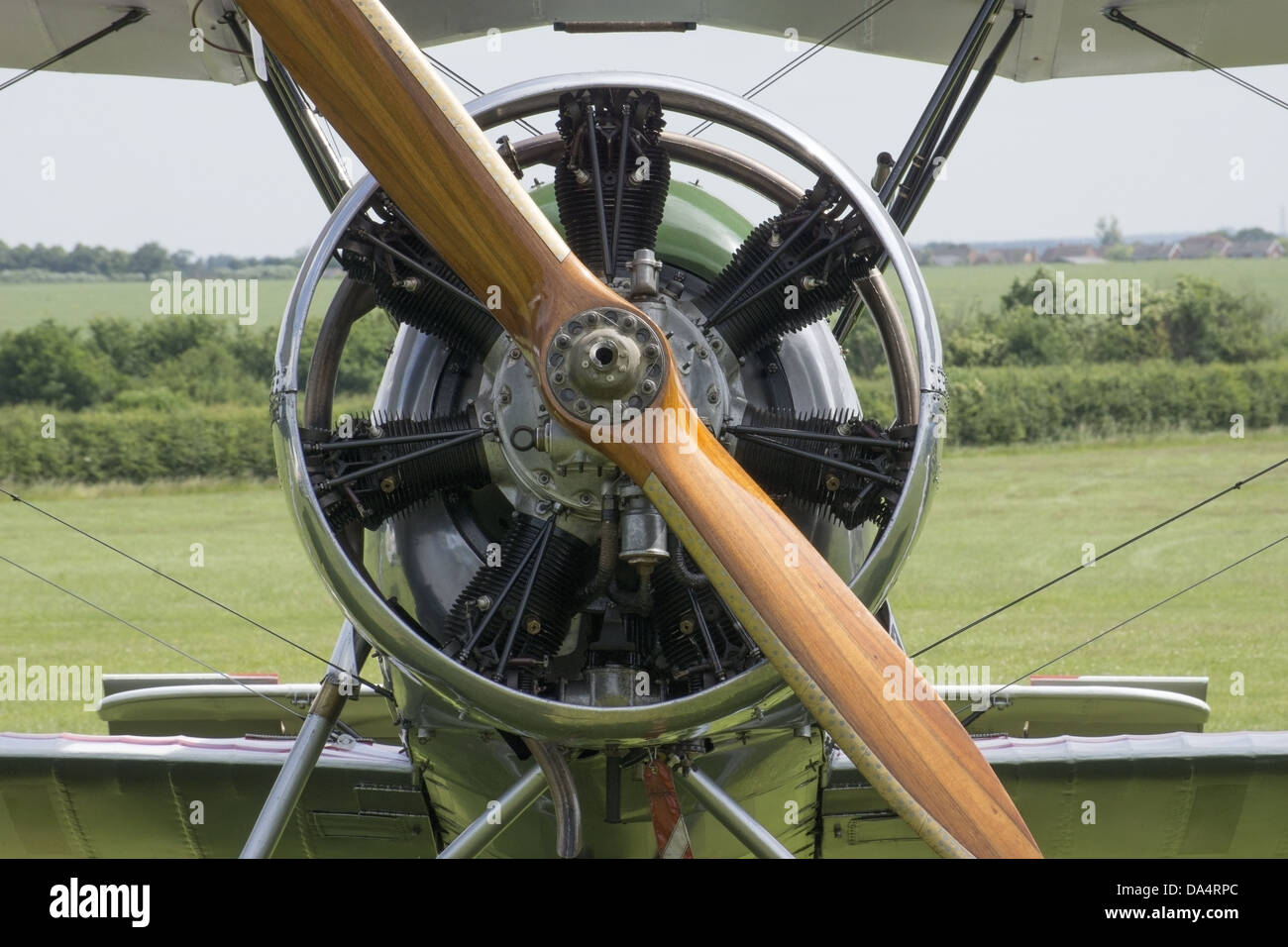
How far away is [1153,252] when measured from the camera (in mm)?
45594

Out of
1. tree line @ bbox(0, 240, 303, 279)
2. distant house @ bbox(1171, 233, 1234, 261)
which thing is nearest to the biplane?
tree line @ bbox(0, 240, 303, 279)

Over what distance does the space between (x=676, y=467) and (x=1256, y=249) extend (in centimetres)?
4409

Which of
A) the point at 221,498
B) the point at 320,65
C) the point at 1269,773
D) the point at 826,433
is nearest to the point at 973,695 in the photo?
the point at 1269,773

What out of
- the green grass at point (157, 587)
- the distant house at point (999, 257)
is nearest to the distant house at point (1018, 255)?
the distant house at point (999, 257)

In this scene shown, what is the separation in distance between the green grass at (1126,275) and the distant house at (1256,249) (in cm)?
67

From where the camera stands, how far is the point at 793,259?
3.61m

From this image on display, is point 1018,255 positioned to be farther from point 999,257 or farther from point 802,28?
point 802,28

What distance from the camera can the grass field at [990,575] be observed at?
15.4 m

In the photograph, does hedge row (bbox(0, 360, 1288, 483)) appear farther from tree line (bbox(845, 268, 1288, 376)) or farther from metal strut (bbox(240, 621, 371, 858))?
metal strut (bbox(240, 621, 371, 858))

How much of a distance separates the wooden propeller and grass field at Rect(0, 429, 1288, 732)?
10461 millimetres

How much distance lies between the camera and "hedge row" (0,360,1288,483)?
2462cm
